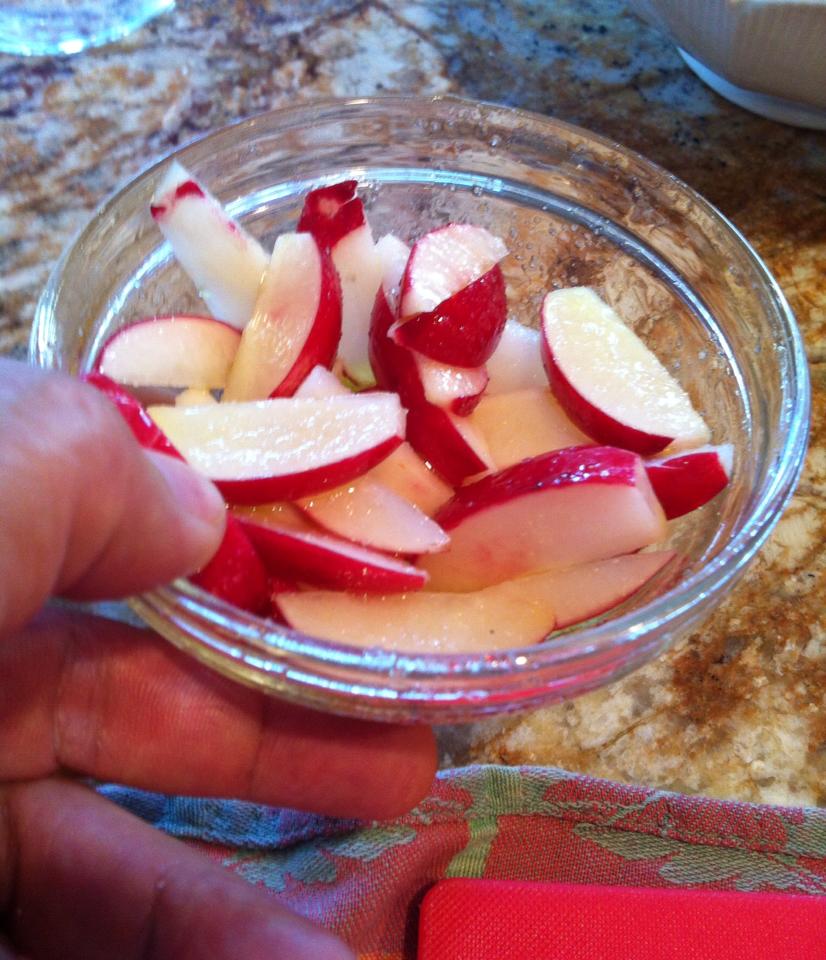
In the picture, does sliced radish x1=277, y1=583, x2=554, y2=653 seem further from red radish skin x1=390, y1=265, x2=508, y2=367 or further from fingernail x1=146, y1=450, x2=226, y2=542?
red radish skin x1=390, y1=265, x2=508, y2=367

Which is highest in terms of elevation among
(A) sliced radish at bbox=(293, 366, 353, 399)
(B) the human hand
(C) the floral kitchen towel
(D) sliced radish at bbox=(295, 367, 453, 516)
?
(A) sliced radish at bbox=(293, 366, 353, 399)

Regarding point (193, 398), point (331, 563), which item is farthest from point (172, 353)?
point (331, 563)

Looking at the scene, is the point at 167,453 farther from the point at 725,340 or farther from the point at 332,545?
the point at 725,340

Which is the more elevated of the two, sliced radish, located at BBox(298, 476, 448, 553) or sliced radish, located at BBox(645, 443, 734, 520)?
sliced radish, located at BBox(298, 476, 448, 553)

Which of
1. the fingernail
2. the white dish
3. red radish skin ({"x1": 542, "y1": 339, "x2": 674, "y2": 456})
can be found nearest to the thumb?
the fingernail

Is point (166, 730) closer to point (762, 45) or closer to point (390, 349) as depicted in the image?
point (390, 349)

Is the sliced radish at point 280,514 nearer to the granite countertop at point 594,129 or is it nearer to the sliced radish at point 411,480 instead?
the sliced radish at point 411,480
